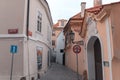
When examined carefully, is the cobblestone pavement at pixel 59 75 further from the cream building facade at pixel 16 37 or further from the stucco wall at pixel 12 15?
the stucco wall at pixel 12 15

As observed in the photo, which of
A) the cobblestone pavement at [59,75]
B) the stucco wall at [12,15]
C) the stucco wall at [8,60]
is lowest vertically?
the cobblestone pavement at [59,75]

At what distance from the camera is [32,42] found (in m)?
17.3

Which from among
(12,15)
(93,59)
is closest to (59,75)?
(93,59)

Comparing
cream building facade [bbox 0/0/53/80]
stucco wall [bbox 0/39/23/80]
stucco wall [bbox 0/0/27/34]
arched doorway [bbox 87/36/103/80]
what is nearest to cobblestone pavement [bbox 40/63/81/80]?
arched doorway [bbox 87/36/103/80]

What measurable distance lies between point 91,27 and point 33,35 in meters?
5.45

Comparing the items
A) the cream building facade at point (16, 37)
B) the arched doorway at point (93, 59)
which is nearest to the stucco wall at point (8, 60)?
the cream building facade at point (16, 37)

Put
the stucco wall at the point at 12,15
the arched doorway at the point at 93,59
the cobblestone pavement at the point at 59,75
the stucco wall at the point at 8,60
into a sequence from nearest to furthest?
the stucco wall at the point at 8,60, the stucco wall at the point at 12,15, the arched doorway at the point at 93,59, the cobblestone pavement at the point at 59,75

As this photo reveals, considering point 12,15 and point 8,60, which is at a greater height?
point 12,15

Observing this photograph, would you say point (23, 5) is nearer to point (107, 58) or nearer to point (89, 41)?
point (89, 41)

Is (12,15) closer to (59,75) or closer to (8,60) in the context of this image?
(8,60)

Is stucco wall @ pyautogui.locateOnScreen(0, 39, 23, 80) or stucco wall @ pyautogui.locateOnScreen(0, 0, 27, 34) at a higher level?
stucco wall @ pyautogui.locateOnScreen(0, 0, 27, 34)

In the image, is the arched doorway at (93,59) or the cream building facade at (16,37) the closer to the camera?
the cream building facade at (16,37)

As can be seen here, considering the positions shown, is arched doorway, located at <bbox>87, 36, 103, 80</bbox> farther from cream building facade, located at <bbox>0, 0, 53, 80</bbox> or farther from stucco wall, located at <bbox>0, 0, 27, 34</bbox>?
stucco wall, located at <bbox>0, 0, 27, 34</bbox>

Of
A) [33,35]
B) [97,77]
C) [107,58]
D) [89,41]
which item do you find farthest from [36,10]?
[107,58]
